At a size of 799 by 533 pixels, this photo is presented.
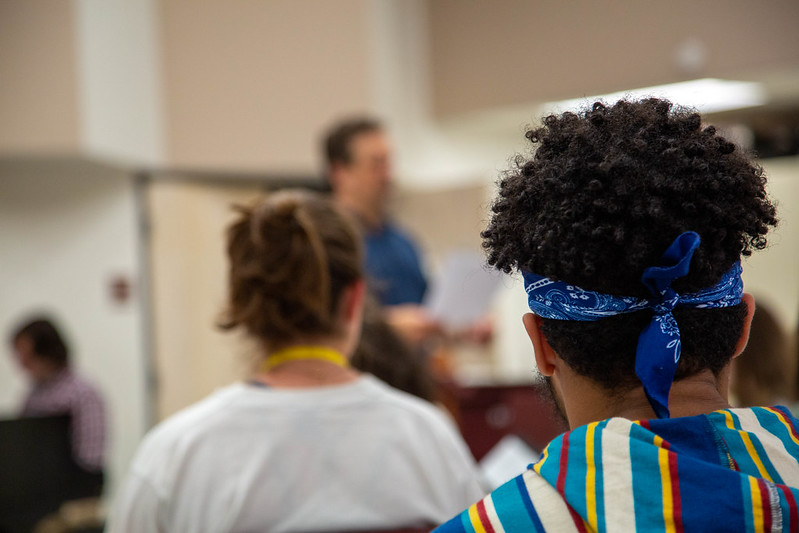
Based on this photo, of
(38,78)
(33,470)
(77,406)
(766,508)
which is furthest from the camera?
(38,78)

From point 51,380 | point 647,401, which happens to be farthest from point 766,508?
point 51,380

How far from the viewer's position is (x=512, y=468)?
1637 millimetres

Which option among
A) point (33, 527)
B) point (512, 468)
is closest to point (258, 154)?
point (33, 527)

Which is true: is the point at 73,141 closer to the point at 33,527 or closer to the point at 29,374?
the point at 29,374

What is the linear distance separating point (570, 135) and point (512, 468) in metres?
1.02

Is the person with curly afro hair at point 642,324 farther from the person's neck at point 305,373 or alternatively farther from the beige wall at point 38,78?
the beige wall at point 38,78

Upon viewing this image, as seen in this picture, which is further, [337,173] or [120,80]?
[120,80]

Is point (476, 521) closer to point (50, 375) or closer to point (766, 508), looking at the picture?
point (766, 508)

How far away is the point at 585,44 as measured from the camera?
505 cm

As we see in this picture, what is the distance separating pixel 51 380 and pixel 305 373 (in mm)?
3299

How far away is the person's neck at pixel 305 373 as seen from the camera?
146 cm

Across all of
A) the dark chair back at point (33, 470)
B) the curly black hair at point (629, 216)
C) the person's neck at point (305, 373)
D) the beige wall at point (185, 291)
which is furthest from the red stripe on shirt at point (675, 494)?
the beige wall at point (185, 291)

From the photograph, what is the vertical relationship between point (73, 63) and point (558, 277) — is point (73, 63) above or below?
above

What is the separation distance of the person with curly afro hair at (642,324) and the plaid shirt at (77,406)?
3.74 metres
